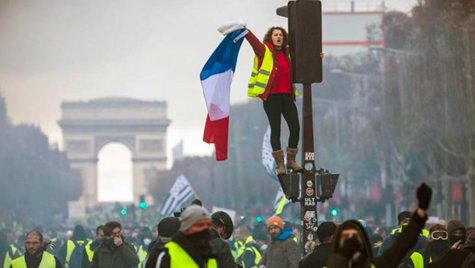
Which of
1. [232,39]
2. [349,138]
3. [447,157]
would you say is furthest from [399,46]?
[232,39]

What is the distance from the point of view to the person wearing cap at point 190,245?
11031 mm

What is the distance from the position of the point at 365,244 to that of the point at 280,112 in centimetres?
568

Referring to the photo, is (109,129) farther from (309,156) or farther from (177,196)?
(309,156)

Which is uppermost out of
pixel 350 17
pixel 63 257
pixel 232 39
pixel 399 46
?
pixel 350 17

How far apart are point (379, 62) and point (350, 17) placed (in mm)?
60529

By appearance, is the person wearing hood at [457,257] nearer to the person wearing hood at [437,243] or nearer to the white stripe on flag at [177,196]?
the person wearing hood at [437,243]

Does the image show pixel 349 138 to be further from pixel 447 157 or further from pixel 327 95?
pixel 447 157

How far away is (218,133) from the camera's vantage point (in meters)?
16.2

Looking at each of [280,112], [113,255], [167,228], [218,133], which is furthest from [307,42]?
[113,255]

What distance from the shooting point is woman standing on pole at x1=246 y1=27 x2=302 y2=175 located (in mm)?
15469

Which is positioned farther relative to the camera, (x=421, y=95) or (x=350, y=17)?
(x=350, y=17)

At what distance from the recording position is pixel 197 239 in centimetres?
1104

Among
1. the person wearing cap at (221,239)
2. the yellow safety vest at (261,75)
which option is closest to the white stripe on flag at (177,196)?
the yellow safety vest at (261,75)

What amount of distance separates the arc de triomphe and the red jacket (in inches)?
5653
